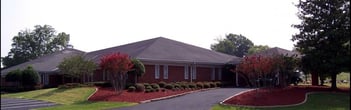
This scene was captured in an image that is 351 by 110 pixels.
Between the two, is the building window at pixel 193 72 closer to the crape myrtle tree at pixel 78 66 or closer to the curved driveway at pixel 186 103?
the crape myrtle tree at pixel 78 66

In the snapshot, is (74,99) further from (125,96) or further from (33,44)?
(33,44)

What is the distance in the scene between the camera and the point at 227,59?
4538 centimetres

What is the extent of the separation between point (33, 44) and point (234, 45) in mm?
40329

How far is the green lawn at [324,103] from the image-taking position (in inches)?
886

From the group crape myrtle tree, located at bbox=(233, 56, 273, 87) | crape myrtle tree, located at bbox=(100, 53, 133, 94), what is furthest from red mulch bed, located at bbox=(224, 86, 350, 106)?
crape myrtle tree, located at bbox=(100, 53, 133, 94)

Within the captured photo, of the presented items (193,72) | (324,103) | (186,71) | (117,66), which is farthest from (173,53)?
(324,103)

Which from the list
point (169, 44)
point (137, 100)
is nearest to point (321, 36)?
point (137, 100)

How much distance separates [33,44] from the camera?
85812mm

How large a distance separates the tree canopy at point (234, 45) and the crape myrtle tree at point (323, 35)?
6310 centimetres

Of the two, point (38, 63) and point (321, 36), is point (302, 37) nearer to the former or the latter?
point (321, 36)

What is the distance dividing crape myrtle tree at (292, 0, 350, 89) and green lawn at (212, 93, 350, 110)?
1662mm

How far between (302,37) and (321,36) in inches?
67.3

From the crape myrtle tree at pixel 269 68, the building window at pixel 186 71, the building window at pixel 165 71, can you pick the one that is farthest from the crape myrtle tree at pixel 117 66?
the building window at pixel 186 71

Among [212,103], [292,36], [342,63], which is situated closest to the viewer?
[212,103]
